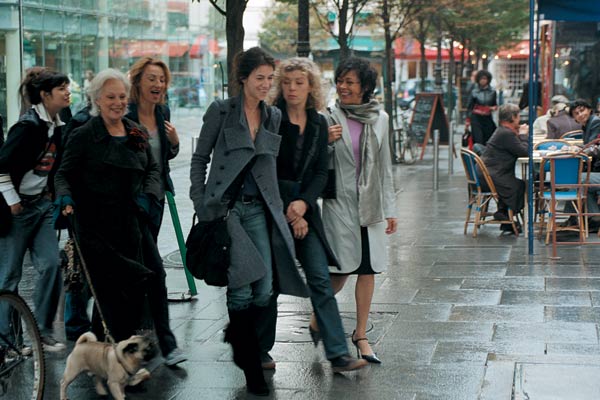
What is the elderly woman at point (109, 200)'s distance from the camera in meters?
5.99

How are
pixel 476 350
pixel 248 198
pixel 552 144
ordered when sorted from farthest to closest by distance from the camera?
pixel 552 144, pixel 476 350, pixel 248 198

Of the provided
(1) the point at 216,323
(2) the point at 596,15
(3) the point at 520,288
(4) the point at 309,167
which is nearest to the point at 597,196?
(2) the point at 596,15

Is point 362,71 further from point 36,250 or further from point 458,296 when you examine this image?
point 458,296

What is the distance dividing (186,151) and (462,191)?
11204 mm

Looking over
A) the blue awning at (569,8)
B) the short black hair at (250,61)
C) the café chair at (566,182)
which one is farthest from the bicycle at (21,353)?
the blue awning at (569,8)

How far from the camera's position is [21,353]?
5.29 meters

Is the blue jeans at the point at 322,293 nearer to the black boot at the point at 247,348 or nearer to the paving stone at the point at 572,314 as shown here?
the black boot at the point at 247,348

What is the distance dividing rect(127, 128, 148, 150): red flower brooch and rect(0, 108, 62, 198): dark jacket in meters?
0.64

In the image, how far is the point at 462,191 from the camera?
16.9 m

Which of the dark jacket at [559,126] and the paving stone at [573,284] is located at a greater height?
the dark jacket at [559,126]

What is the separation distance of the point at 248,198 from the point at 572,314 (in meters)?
2.92

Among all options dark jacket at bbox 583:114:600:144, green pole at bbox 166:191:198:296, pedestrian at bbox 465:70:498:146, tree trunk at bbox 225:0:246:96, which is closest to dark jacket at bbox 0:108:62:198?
green pole at bbox 166:191:198:296

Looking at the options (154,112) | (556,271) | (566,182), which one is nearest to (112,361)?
(154,112)

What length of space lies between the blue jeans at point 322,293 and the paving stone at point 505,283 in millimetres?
2904
